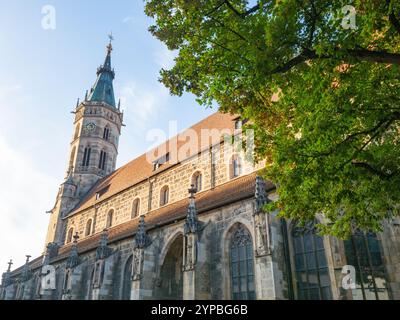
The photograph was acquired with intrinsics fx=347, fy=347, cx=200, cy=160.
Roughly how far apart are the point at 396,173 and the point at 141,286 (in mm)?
11455

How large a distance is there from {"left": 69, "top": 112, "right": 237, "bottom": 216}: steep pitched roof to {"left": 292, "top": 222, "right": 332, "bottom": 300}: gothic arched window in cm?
795

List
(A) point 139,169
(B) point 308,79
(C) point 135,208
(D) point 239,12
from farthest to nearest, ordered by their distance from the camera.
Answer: (A) point 139,169 < (C) point 135,208 < (D) point 239,12 < (B) point 308,79

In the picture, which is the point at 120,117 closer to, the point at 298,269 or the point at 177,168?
the point at 177,168

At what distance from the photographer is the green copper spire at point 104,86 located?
120 ft

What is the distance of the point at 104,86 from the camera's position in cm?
3769

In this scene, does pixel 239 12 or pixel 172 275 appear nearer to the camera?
pixel 239 12

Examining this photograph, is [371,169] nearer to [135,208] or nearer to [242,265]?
[242,265]

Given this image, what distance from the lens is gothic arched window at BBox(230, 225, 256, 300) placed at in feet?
40.6

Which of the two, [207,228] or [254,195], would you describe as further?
[207,228]

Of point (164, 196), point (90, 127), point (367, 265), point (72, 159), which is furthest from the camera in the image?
point (90, 127)

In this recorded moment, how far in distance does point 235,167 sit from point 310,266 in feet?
23.1

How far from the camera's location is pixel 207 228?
14.0 meters

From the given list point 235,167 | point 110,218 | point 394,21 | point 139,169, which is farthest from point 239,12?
point 110,218
